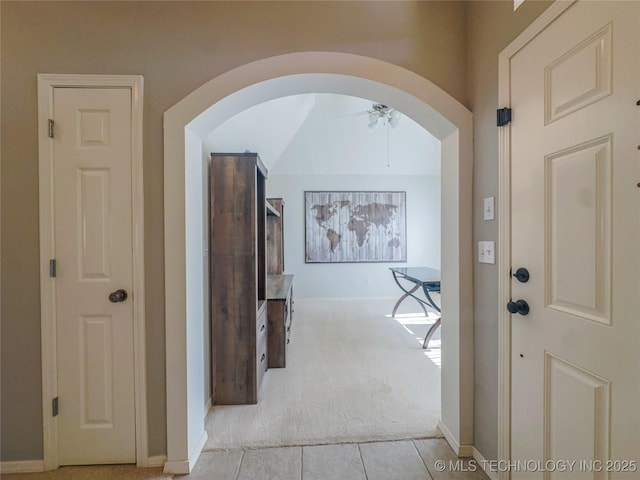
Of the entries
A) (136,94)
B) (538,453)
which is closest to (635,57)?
(538,453)

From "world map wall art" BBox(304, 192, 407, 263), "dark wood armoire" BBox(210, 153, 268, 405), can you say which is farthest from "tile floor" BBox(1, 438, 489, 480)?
"world map wall art" BBox(304, 192, 407, 263)

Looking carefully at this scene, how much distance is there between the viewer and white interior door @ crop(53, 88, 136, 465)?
157 cm

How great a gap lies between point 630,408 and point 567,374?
8.4 inches

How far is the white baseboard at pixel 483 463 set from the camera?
1.48 metres

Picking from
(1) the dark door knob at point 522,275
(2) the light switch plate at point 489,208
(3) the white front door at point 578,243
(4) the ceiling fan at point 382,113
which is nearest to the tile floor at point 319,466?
(3) the white front door at point 578,243

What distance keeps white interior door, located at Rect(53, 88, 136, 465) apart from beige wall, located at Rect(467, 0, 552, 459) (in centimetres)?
191

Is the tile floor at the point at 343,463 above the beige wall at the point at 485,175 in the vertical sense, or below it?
below

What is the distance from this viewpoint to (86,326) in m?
1.58

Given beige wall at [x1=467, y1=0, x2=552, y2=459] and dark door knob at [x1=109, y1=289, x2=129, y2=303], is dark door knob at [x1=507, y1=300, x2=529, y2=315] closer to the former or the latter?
beige wall at [x1=467, y1=0, x2=552, y2=459]

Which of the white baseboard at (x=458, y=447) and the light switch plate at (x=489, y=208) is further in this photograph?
the white baseboard at (x=458, y=447)

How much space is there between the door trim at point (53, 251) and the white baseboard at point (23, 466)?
1.5 inches

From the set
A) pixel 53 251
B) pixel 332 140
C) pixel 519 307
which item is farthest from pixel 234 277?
pixel 332 140

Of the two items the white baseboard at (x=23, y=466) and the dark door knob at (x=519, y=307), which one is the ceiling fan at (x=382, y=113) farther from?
the white baseboard at (x=23, y=466)

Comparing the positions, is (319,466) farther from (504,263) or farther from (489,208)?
(489,208)
